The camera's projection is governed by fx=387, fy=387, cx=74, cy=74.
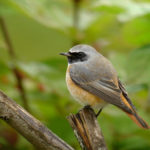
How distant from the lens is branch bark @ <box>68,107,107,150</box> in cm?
298

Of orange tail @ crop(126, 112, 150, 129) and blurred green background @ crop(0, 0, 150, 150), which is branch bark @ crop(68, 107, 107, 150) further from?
blurred green background @ crop(0, 0, 150, 150)

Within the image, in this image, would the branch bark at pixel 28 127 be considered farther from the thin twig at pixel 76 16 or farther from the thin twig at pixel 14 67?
the thin twig at pixel 76 16

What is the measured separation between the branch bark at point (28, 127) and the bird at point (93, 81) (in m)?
0.85

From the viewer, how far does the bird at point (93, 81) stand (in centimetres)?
364

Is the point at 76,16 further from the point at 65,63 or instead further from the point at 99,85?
the point at 99,85

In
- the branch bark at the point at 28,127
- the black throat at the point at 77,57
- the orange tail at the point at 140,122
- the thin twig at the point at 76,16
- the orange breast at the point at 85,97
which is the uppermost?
the thin twig at the point at 76,16

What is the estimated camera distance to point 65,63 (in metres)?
4.76

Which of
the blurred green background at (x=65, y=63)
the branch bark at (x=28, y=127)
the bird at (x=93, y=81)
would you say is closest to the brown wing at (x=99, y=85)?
the bird at (x=93, y=81)

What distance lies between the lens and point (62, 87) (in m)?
4.53

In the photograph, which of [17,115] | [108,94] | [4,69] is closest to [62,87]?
[4,69]

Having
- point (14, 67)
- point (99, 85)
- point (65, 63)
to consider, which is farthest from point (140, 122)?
point (14, 67)

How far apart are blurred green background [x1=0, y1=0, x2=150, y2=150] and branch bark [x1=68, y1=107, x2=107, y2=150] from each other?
0.60 meters

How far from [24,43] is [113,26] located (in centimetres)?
138

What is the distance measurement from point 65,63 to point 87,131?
178cm
